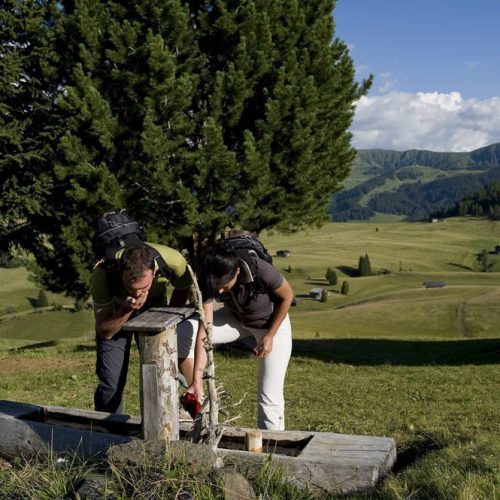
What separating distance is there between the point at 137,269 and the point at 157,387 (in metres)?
1.03

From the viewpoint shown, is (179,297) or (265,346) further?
(179,297)

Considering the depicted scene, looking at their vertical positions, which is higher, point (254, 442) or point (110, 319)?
point (110, 319)

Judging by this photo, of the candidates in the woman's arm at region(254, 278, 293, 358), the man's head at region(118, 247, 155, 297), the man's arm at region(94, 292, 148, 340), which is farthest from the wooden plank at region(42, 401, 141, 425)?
the man's head at region(118, 247, 155, 297)

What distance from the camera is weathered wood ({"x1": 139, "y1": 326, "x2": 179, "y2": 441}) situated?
508 cm

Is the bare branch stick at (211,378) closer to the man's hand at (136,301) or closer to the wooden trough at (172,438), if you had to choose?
the wooden trough at (172,438)

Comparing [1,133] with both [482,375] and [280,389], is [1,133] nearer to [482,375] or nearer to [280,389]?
[280,389]

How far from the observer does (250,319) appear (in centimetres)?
595

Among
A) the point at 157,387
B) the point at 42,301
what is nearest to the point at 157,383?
the point at 157,387

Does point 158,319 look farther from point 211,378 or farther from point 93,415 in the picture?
point 93,415

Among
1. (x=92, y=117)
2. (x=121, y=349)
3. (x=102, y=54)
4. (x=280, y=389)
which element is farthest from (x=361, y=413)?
(x=102, y=54)

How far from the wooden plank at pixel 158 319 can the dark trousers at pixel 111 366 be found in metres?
1.06

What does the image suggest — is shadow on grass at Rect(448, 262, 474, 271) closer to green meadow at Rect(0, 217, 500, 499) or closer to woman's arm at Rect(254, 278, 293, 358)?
green meadow at Rect(0, 217, 500, 499)

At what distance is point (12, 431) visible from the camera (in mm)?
6258

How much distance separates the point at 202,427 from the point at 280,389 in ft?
3.66
